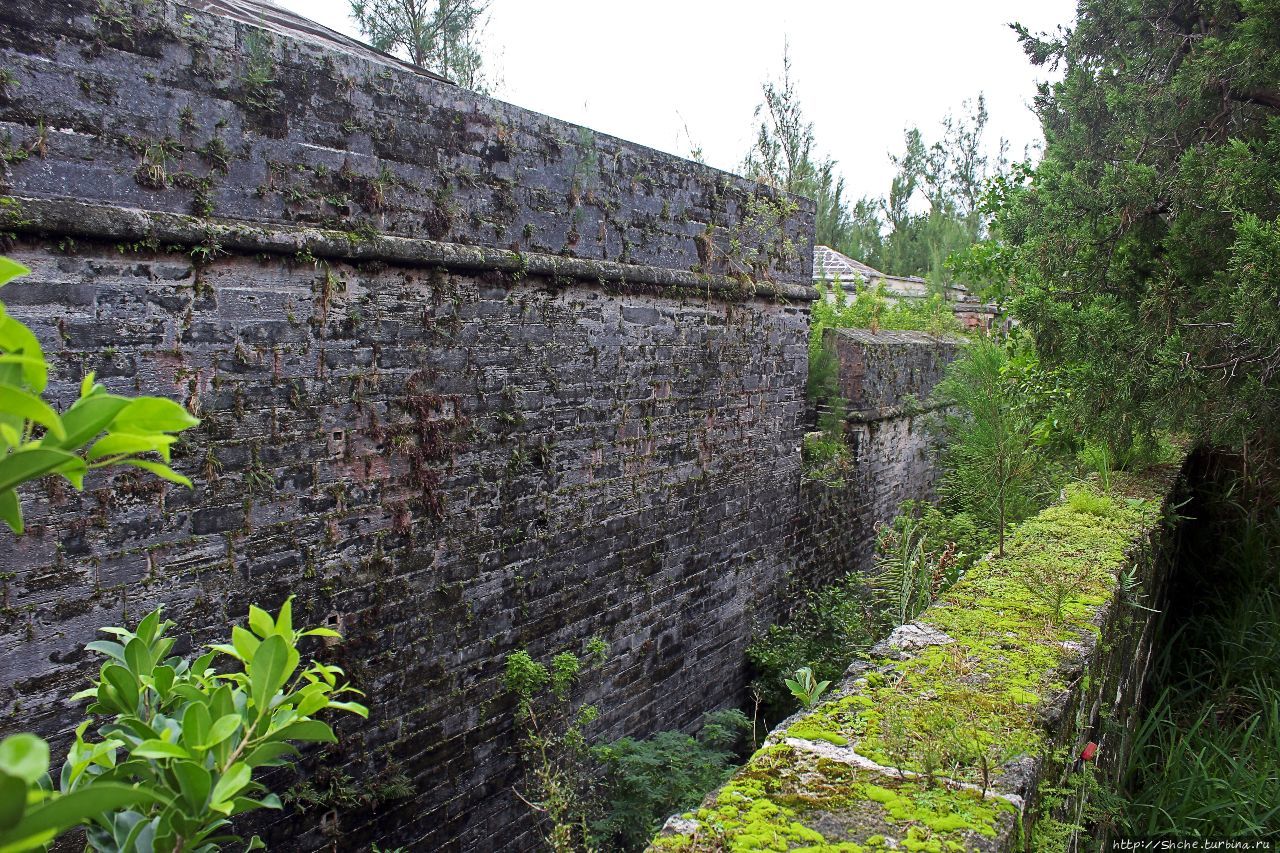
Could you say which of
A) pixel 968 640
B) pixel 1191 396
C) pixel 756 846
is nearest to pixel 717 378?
pixel 1191 396

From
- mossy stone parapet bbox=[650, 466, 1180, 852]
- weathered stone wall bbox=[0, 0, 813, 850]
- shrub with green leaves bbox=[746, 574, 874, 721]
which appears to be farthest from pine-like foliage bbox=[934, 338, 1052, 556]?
weathered stone wall bbox=[0, 0, 813, 850]

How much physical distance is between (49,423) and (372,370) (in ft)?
10.9

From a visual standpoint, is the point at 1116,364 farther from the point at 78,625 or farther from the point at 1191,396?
the point at 78,625

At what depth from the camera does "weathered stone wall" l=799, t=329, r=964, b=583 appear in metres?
8.70

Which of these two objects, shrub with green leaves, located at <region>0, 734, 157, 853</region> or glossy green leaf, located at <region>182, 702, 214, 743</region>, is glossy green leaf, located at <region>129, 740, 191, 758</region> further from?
shrub with green leaves, located at <region>0, 734, 157, 853</region>

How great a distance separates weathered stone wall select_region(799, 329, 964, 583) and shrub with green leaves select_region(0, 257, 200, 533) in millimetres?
7494

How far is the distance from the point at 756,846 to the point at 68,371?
9.57 feet

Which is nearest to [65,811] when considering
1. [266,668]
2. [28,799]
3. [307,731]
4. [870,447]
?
[28,799]

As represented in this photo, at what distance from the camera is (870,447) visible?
950 cm

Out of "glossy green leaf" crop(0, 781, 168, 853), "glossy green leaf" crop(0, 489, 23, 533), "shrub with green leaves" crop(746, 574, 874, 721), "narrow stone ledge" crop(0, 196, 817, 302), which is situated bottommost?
"shrub with green leaves" crop(746, 574, 874, 721)

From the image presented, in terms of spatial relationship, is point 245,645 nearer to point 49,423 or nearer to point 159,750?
point 159,750

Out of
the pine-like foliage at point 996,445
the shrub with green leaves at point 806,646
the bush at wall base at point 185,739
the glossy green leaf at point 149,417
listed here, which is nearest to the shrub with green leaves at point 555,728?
the shrub with green leaves at point 806,646

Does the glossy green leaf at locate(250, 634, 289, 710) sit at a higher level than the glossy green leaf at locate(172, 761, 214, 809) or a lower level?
higher

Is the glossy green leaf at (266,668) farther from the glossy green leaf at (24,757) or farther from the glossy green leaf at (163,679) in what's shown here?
the glossy green leaf at (24,757)
